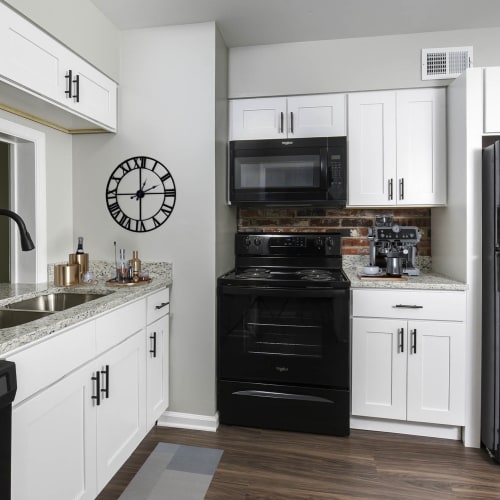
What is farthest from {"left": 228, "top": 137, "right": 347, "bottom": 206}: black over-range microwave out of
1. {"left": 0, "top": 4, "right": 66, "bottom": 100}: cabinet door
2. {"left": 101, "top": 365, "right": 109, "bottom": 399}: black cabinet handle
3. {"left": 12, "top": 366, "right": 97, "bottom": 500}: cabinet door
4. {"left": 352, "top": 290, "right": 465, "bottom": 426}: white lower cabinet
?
{"left": 12, "top": 366, "right": 97, "bottom": 500}: cabinet door

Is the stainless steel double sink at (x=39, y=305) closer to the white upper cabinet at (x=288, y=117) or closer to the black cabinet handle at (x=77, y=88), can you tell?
the black cabinet handle at (x=77, y=88)

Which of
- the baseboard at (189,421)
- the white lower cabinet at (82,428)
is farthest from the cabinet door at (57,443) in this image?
the baseboard at (189,421)

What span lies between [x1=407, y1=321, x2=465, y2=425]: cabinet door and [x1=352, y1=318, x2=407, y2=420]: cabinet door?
55 millimetres

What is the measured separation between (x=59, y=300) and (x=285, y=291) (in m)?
1.21

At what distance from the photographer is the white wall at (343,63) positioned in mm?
2459

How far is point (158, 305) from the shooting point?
87.6 inches

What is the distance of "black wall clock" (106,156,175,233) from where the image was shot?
2.40 meters

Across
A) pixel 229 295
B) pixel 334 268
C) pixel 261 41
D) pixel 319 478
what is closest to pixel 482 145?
pixel 334 268

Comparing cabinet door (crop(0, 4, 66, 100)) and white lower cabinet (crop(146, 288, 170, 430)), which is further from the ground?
cabinet door (crop(0, 4, 66, 100))

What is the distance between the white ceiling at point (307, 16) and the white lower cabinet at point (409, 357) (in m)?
1.61

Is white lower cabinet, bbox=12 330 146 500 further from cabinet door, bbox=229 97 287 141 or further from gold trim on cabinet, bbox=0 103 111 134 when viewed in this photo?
cabinet door, bbox=229 97 287 141

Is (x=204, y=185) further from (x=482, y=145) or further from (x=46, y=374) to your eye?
(x=482, y=145)

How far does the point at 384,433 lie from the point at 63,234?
2.31 metres

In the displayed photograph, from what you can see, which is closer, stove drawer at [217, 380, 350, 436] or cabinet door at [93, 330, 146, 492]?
cabinet door at [93, 330, 146, 492]
